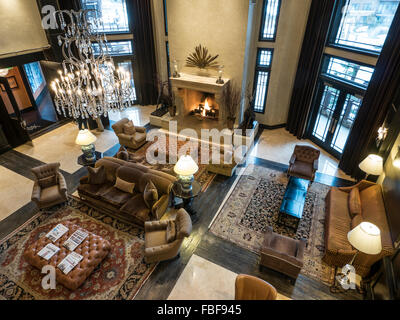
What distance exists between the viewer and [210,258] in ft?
16.9

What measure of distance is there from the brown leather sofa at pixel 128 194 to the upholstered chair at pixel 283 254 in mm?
2387

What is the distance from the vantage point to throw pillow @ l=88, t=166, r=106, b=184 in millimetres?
6203

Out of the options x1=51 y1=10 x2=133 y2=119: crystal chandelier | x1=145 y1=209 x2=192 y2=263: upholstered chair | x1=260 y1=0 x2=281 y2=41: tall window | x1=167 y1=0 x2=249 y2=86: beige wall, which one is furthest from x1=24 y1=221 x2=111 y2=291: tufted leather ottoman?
x1=260 y1=0 x2=281 y2=41: tall window

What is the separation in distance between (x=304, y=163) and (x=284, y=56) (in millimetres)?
3845

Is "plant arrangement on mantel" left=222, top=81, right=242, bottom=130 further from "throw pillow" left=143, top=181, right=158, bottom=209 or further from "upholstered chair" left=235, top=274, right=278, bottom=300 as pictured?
"upholstered chair" left=235, top=274, right=278, bottom=300

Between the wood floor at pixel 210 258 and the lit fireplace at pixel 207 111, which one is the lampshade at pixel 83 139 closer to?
the wood floor at pixel 210 258

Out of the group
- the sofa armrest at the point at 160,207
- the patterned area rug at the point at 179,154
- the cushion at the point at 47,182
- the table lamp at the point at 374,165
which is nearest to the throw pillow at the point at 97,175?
the cushion at the point at 47,182

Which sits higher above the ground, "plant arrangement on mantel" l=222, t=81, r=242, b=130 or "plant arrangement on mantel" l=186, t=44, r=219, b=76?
"plant arrangement on mantel" l=186, t=44, r=219, b=76

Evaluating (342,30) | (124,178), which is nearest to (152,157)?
(124,178)

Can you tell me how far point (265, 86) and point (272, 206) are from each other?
Answer: 4936 mm

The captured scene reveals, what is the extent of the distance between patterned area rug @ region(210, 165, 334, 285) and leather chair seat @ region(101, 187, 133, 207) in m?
2.15

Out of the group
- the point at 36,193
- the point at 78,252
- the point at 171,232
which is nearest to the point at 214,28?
the point at 171,232

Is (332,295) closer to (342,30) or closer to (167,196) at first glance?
(167,196)

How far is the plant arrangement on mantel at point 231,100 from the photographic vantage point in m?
8.85
